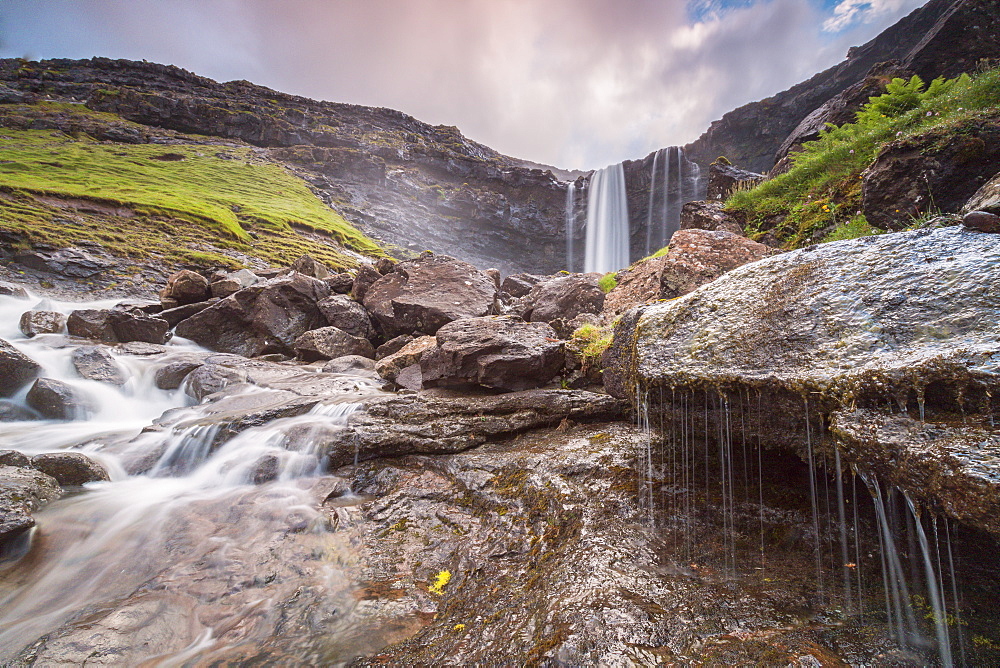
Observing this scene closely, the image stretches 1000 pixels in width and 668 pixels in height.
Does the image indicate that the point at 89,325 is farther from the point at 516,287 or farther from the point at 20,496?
the point at 516,287

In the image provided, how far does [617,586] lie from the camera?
102 inches

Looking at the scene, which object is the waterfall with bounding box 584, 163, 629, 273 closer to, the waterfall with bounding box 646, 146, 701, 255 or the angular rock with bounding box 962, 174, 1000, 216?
the waterfall with bounding box 646, 146, 701, 255

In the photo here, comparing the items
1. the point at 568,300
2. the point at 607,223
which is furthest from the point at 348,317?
the point at 607,223

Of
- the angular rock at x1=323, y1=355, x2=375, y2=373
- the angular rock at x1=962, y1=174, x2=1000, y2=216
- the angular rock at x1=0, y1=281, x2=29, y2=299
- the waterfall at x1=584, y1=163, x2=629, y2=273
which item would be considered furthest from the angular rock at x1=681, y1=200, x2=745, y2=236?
the waterfall at x1=584, y1=163, x2=629, y2=273

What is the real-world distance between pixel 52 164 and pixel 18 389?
39.5 meters

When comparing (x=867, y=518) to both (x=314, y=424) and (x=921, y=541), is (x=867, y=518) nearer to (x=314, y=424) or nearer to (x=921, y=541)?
(x=921, y=541)

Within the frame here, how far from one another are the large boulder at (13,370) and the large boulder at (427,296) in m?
7.81

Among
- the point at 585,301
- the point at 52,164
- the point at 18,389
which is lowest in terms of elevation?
the point at 18,389

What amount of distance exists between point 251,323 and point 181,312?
2788mm

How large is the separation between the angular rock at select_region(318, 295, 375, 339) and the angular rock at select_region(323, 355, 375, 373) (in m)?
1.88

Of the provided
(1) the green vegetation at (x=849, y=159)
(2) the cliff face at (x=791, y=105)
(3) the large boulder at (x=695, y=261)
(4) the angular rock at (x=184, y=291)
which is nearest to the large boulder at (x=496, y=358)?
(3) the large boulder at (x=695, y=261)

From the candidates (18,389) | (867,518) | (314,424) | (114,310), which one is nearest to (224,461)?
(314,424)

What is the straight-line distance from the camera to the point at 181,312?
13.4 meters

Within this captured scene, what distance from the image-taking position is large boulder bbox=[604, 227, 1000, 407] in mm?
2045
